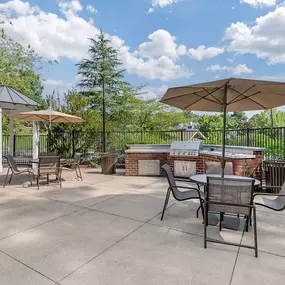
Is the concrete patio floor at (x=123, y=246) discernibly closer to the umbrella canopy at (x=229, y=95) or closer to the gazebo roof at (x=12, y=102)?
the umbrella canopy at (x=229, y=95)

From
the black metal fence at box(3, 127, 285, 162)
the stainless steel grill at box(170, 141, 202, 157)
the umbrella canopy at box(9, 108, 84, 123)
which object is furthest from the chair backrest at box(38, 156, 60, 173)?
the black metal fence at box(3, 127, 285, 162)

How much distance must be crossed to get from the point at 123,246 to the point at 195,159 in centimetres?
454

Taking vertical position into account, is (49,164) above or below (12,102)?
below

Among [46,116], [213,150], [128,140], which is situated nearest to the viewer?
[213,150]

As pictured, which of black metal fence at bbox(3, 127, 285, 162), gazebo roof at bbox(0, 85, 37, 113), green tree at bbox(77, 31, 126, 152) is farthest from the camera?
green tree at bbox(77, 31, 126, 152)

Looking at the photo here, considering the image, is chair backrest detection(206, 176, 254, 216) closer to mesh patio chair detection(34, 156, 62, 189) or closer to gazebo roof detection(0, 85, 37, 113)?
mesh patio chair detection(34, 156, 62, 189)

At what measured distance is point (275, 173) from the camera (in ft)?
16.2

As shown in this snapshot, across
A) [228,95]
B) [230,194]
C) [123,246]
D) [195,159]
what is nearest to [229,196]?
[230,194]

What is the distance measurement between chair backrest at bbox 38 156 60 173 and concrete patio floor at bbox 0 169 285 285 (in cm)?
114

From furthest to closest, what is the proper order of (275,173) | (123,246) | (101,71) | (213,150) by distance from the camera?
(101,71) < (213,150) < (275,173) < (123,246)

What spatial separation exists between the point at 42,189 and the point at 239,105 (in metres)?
4.93

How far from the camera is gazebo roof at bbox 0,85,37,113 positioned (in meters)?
8.23

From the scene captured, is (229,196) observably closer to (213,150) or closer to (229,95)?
(229,95)

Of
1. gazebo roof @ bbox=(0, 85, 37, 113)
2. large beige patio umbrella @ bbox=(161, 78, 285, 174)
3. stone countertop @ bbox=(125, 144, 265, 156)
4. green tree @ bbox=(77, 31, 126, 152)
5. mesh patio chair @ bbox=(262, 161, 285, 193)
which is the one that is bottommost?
mesh patio chair @ bbox=(262, 161, 285, 193)
